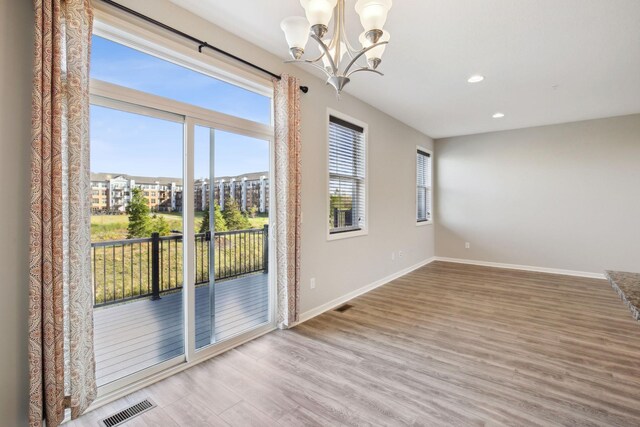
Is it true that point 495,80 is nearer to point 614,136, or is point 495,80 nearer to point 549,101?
point 549,101

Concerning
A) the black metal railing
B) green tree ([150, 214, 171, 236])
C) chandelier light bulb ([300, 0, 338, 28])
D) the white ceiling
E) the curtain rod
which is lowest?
the black metal railing

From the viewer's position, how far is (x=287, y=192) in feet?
9.80

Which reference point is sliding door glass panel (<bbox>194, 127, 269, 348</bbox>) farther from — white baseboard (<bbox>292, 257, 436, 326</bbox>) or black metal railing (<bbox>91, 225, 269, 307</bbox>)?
white baseboard (<bbox>292, 257, 436, 326</bbox>)

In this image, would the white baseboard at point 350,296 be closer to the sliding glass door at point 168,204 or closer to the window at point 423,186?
the sliding glass door at point 168,204

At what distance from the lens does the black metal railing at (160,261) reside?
88.5 inches

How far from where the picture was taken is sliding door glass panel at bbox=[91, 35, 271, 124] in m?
2.01

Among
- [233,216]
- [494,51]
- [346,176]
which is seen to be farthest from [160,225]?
[494,51]

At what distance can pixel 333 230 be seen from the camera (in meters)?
3.99

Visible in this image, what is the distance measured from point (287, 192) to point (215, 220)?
0.73 m

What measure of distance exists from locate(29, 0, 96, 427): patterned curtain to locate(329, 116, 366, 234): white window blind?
2.65 metres

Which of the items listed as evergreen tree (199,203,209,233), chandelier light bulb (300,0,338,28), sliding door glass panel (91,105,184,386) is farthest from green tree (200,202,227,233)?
chandelier light bulb (300,0,338,28)

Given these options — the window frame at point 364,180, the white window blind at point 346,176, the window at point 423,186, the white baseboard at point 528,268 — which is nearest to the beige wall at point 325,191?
the window frame at point 364,180

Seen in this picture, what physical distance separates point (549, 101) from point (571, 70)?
115 cm

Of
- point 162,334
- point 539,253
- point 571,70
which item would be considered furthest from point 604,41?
point 162,334
